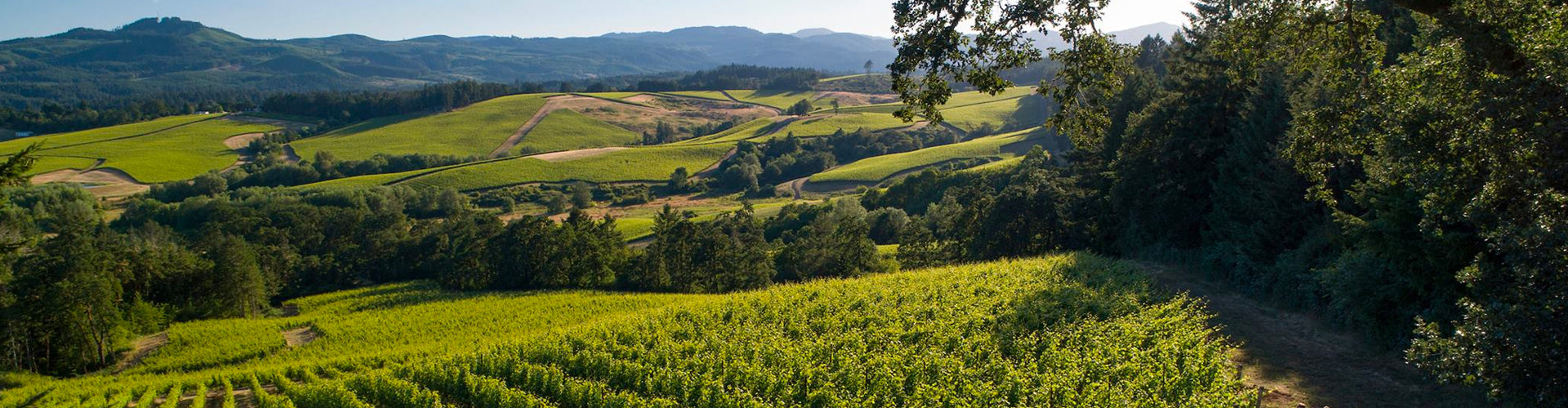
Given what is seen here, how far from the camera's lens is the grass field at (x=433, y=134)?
499 feet

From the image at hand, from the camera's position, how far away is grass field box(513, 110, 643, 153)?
15754 cm

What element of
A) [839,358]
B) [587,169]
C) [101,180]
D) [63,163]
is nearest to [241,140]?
[63,163]

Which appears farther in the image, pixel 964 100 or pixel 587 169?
pixel 964 100

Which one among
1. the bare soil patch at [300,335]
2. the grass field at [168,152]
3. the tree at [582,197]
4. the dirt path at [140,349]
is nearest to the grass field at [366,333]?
the bare soil patch at [300,335]

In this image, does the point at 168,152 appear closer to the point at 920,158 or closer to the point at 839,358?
the point at 920,158

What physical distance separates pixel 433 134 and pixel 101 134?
65.2 m

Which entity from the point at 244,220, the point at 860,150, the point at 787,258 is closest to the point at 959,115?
the point at 860,150

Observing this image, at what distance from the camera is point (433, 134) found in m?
164

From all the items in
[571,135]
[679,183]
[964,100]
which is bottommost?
[679,183]

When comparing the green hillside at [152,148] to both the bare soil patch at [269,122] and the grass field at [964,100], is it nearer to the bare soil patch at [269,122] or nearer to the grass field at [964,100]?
the bare soil patch at [269,122]

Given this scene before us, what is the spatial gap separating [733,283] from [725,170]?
75163 millimetres

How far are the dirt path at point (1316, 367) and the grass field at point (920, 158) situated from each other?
333 ft

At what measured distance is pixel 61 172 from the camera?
4796 inches

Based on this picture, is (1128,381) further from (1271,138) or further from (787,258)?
(787,258)
